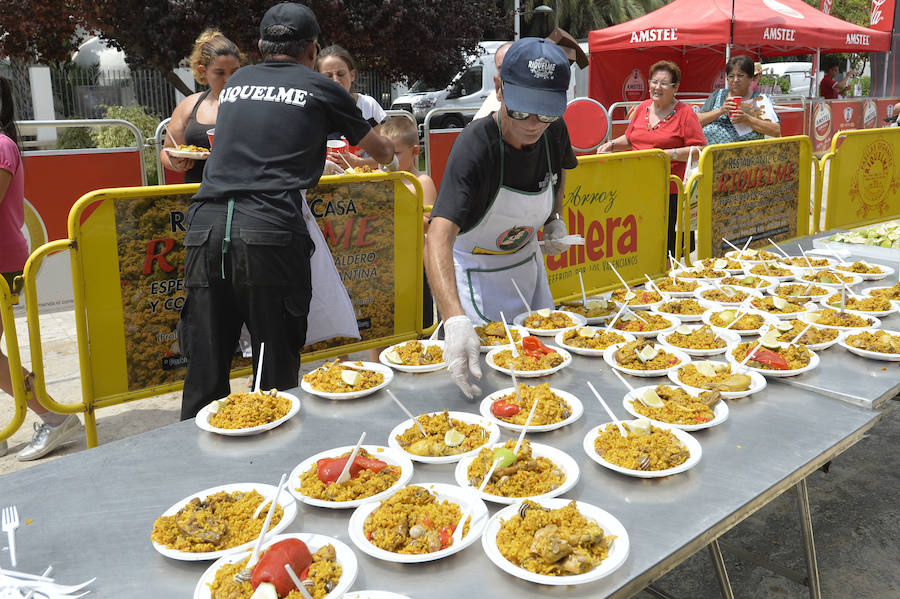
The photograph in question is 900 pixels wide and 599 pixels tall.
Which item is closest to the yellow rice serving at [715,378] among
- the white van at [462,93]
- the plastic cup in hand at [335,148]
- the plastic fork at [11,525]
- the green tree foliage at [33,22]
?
the plastic fork at [11,525]

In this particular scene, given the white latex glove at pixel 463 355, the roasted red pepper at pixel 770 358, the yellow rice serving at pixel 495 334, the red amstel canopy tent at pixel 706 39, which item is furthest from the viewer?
the red amstel canopy tent at pixel 706 39

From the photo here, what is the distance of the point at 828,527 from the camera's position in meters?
3.74

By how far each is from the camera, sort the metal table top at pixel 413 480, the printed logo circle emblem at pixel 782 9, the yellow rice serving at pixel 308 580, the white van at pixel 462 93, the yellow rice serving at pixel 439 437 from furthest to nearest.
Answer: the white van at pixel 462 93 < the printed logo circle emblem at pixel 782 9 < the yellow rice serving at pixel 439 437 < the metal table top at pixel 413 480 < the yellow rice serving at pixel 308 580

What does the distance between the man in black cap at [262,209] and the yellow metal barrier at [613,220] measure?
1.98 m

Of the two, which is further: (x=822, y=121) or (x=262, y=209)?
(x=822, y=121)

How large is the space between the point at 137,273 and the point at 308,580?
2.56 meters

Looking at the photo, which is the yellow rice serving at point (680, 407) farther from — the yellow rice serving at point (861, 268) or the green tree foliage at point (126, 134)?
the green tree foliage at point (126, 134)

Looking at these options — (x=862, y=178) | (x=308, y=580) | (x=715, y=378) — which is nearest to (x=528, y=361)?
(x=715, y=378)

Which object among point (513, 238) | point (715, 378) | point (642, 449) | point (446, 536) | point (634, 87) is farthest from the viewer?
point (634, 87)

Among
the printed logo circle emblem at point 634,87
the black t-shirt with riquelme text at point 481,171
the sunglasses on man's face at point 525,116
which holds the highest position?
the printed logo circle emblem at point 634,87

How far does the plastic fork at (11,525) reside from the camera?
5.36ft

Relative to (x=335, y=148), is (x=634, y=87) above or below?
above

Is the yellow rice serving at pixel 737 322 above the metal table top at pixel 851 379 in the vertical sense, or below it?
above

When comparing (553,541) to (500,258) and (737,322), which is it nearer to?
(737,322)
